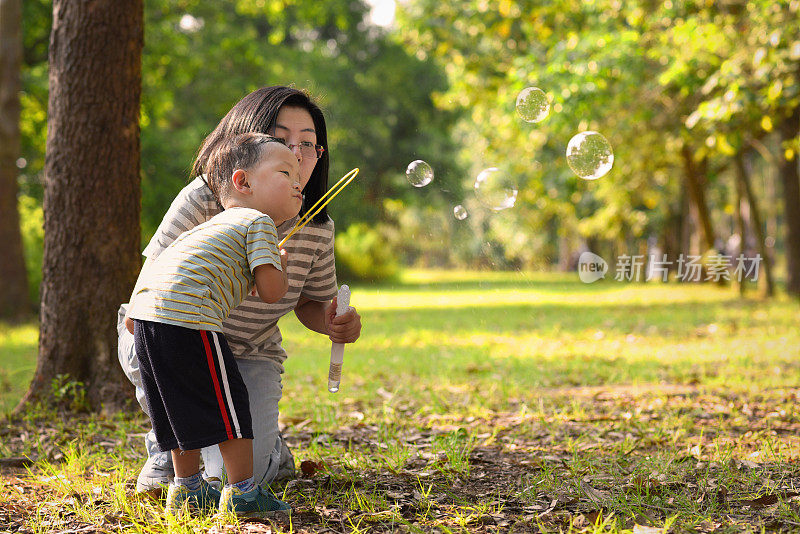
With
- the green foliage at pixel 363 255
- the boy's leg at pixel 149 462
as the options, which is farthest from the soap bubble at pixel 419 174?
the green foliage at pixel 363 255

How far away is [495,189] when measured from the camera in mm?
4539

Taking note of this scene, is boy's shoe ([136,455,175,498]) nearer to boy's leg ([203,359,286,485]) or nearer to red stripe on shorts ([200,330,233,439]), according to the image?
boy's leg ([203,359,286,485])

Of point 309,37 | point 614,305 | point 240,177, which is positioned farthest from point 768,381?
point 309,37

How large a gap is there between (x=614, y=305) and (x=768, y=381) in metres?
8.14

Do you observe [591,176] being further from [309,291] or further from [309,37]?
[309,37]

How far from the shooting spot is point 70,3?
4379mm

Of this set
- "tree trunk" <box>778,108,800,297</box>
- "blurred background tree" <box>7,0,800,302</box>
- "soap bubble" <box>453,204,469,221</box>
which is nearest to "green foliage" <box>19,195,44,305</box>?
"blurred background tree" <box>7,0,800,302</box>

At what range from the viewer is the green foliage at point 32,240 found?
12977 mm

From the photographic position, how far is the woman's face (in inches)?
113

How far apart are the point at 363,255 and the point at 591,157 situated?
18.1 meters

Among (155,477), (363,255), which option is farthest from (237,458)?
(363,255)

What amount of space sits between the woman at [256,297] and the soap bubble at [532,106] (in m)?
1.79

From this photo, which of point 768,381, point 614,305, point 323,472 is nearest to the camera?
point 323,472

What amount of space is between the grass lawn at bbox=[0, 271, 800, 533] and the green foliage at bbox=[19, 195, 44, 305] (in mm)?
6116
